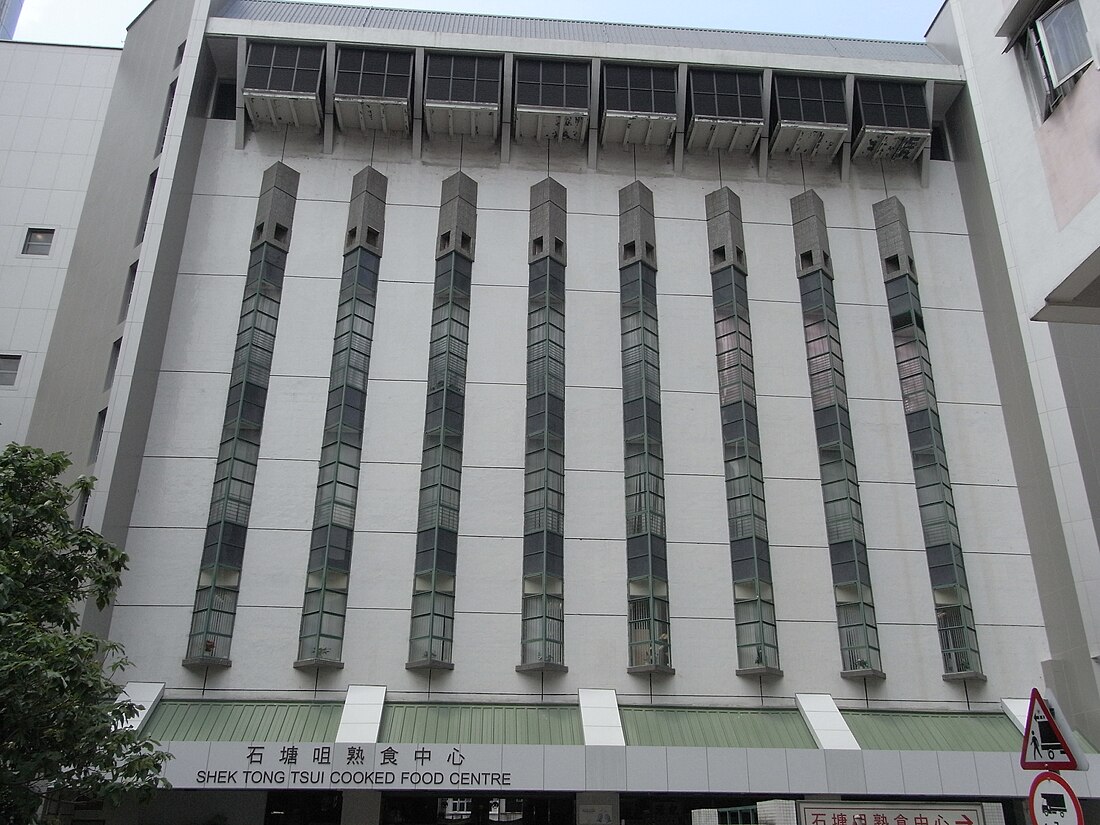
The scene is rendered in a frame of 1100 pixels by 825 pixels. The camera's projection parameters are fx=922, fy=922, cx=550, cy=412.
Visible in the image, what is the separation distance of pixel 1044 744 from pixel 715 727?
19.0 m

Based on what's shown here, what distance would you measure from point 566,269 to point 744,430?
885 centimetres

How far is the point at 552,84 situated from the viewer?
3553 cm

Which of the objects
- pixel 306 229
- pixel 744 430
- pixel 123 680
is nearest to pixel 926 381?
pixel 744 430

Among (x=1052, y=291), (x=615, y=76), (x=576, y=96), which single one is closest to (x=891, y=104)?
(x=615, y=76)

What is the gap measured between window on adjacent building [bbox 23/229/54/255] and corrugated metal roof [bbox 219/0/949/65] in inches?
447

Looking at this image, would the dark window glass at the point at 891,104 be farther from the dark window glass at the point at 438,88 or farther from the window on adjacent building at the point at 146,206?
the window on adjacent building at the point at 146,206

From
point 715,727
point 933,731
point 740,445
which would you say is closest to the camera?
point 715,727

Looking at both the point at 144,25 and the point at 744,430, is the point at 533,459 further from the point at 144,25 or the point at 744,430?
the point at 144,25

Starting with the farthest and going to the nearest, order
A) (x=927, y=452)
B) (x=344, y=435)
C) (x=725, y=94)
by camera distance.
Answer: (x=725, y=94) < (x=927, y=452) < (x=344, y=435)

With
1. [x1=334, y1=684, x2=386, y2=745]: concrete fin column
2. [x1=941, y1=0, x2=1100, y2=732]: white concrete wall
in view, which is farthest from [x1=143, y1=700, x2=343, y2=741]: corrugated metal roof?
[x1=941, y1=0, x2=1100, y2=732]: white concrete wall

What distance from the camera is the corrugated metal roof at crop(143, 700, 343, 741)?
2536 cm

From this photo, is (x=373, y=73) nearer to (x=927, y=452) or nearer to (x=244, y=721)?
(x=244, y=721)

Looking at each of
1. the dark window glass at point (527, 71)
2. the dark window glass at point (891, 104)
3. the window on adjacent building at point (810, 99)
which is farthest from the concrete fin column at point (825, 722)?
the dark window glass at point (527, 71)

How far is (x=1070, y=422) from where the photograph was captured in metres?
29.1
